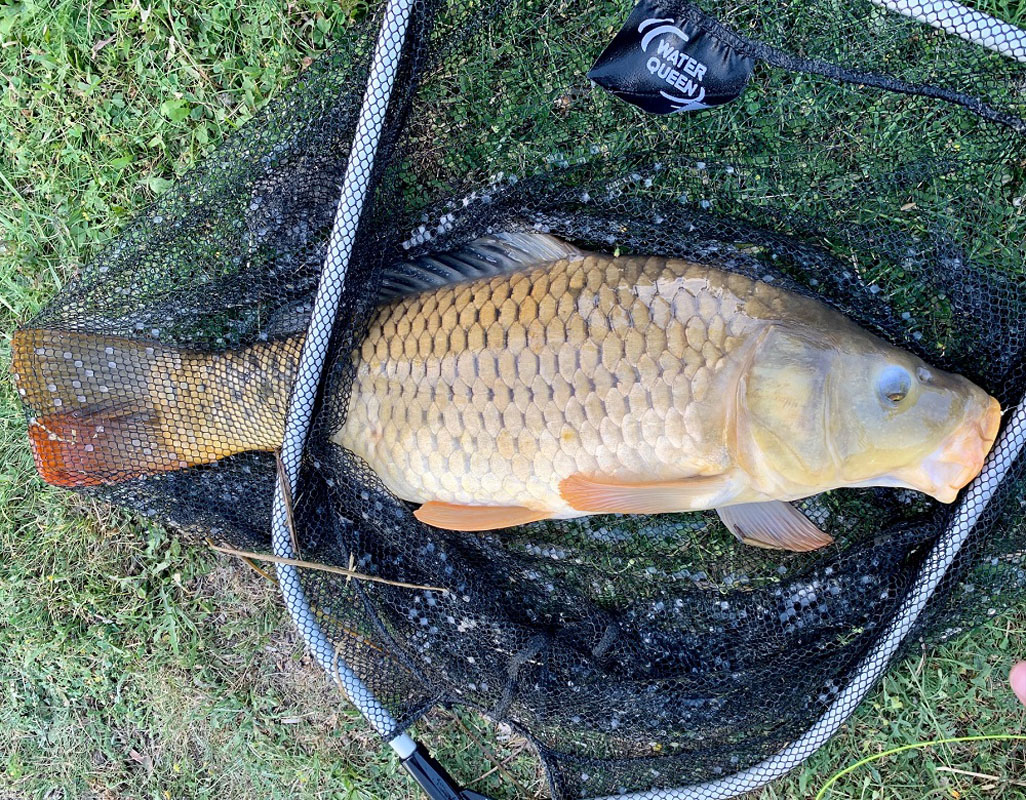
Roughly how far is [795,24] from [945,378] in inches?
29.0

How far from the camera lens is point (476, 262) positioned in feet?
5.66

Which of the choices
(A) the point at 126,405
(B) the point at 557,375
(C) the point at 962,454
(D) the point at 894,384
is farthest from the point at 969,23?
(A) the point at 126,405

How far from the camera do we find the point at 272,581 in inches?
80.4

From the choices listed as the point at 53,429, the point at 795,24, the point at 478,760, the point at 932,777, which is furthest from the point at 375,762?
the point at 795,24

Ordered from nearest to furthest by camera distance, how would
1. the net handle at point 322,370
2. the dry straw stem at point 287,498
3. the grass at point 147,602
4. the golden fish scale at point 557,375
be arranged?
the net handle at point 322,370 → the golden fish scale at point 557,375 → the dry straw stem at point 287,498 → the grass at point 147,602

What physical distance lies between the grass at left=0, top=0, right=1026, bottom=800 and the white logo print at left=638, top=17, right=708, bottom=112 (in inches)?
31.0

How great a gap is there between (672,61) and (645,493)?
2.72 feet

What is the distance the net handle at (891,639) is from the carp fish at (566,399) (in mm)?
77

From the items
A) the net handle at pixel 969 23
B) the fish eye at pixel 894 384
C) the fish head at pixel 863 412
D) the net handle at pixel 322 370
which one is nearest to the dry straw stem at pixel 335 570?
the net handle at pixel 322 370

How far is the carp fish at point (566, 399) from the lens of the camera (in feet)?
4.99

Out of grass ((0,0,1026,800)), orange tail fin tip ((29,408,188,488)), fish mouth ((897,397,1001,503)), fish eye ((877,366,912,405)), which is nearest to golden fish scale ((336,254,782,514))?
fish eye ((877,366,912,405))

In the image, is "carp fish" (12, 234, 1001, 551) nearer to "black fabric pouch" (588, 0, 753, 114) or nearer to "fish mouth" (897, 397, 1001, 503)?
"fish mouth" (897, 397, 1001, 503)

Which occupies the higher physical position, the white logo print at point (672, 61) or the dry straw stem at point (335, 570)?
the white logo print at point (672, 61)

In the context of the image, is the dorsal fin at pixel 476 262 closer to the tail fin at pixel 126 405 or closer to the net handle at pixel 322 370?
the net handle at pixel 322 370
